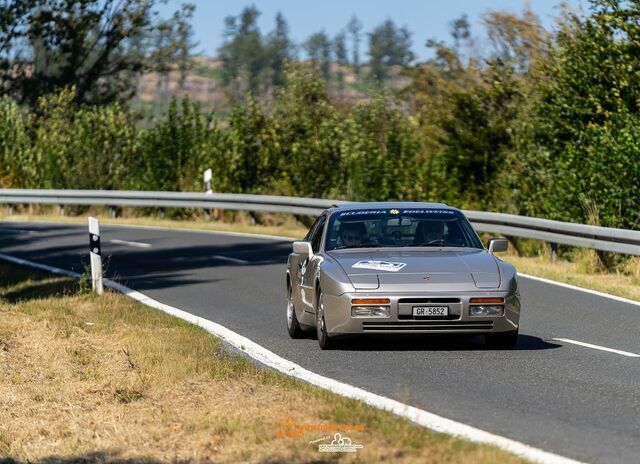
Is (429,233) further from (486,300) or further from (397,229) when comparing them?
(486,300)

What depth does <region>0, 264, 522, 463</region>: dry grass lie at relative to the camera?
7.14 metres

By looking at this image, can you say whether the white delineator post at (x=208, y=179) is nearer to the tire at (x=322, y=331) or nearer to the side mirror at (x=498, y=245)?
the side mirror at (x=498, y=245)

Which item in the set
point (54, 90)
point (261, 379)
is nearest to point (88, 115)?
point (54, 90)

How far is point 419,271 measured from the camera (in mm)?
11250

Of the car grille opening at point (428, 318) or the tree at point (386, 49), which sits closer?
the car grille opening at point (428, 318)

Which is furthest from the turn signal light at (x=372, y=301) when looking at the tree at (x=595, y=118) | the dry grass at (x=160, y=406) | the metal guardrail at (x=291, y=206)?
the tree at (x=595, y=118)

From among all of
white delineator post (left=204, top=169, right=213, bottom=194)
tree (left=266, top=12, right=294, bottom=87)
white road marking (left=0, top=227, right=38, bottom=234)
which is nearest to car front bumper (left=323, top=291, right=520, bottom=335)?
white road marking (left=0, top=227, right=38, bottom=234)

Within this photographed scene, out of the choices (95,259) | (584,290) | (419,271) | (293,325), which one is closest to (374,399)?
(419,271)

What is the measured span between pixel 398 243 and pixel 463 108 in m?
20.3

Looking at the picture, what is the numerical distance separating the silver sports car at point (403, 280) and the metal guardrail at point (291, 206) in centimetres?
640

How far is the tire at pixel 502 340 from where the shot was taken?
37.6 ft

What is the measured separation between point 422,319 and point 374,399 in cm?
232

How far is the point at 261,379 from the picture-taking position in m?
9.51

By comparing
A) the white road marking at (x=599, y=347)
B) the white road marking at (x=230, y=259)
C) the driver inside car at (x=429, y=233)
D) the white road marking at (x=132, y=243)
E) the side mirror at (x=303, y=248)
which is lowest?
the white road marking at (x=132, y=243)
